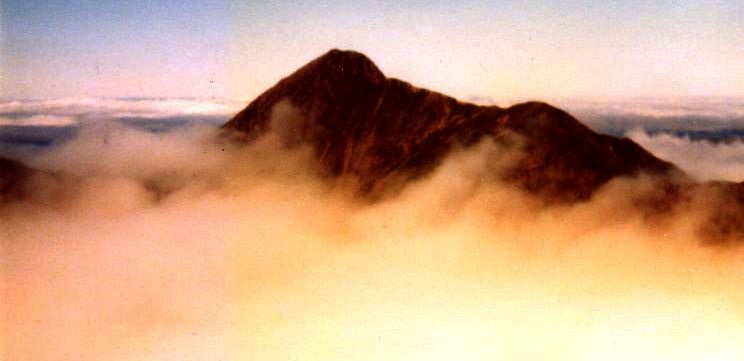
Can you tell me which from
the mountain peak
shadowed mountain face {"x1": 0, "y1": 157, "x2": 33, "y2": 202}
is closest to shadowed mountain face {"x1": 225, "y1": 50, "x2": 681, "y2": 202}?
the mountain peak

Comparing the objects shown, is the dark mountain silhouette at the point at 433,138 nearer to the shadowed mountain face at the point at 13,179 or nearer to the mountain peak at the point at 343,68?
the mountain peak at the point at 343,68

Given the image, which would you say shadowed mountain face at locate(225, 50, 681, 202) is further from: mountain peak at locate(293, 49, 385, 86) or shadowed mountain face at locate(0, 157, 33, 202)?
shadowed mountain face at locate(0, 157, 33, 202)

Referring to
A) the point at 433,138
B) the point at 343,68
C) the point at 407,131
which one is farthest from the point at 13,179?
the point at 407,131

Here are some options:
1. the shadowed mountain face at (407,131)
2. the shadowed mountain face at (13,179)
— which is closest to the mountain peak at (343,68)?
the shadowed mountain face at (407,131)

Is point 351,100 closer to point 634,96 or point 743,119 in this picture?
point 634,96

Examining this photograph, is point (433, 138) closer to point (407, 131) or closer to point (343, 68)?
point (407, 131)

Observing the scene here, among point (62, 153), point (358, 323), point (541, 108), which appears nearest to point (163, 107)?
point (62, 153)
